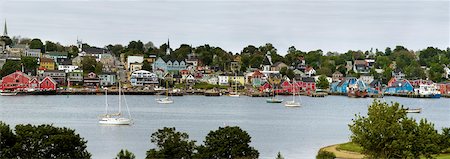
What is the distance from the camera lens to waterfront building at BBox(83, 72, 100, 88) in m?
61.7

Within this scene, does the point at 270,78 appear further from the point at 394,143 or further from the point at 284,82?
the point at 394,143

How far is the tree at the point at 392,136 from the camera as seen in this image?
1466cm

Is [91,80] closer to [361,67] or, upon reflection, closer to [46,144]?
[361,67]

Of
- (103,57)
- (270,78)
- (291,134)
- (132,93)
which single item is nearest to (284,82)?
(270,78)

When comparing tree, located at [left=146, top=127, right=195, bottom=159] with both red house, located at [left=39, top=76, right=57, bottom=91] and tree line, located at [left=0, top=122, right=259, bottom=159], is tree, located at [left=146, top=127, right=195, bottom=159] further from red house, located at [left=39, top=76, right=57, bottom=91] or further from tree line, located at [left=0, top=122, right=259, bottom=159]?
red house, located at [left=39, top=76, right=57, bottom=91]

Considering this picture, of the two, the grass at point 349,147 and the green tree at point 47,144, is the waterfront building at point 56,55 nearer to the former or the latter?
the grass at point 349,147

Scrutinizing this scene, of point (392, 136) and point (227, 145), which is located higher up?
point (392, 136)

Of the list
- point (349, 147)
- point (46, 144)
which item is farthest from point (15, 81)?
point (46, 144)

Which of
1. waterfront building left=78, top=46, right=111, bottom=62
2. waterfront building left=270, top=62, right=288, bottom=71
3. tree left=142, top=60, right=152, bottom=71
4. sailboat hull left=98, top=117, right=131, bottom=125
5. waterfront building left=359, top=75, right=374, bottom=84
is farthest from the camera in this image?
waterfront building left=270, top=62, right=288, bottom=71

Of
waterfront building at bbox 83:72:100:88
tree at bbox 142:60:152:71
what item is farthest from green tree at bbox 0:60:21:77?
tree at bbox 142:60:152:71

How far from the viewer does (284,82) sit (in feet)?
214

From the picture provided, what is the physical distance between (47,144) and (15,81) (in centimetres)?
4534

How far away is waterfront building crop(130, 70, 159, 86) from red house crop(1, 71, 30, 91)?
8973 millimetres

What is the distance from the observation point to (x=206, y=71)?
2847 inches
